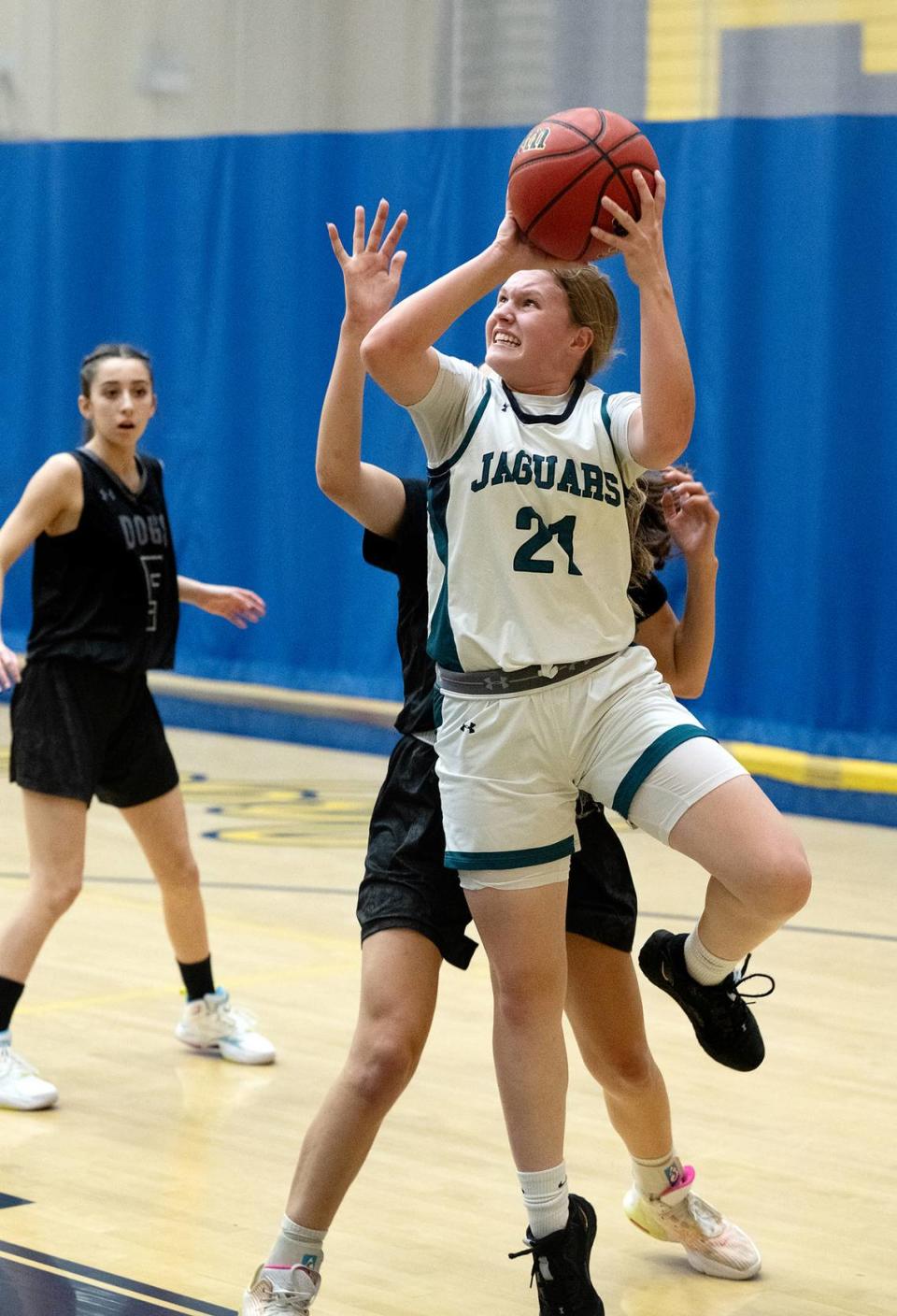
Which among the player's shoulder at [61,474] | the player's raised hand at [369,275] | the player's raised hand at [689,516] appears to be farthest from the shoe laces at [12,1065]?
→ the player's raised hand at [369,275]

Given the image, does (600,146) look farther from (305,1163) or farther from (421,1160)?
(421,1160)

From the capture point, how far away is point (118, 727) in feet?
15.4

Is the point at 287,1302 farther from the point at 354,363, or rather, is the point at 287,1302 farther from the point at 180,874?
the point at 180,874

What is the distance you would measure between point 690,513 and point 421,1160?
1.53m

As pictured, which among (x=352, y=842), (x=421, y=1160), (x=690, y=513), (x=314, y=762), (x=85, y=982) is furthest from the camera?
(x=314, y=762)

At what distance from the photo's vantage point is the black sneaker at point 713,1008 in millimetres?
3258

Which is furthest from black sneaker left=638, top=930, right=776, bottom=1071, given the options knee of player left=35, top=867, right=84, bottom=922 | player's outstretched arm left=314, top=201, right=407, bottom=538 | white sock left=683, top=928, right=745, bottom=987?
knee of player left=35, top=867, right=84, bottom=922

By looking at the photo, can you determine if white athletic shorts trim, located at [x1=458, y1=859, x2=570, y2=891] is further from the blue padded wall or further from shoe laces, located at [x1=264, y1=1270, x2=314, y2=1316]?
the blue padded wall

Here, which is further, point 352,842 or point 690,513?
point 352,842

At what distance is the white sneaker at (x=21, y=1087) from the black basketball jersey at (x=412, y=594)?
62.0 inches

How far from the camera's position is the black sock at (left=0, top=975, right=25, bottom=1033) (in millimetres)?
4539

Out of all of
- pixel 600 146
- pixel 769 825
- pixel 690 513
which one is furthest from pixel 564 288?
pixel 769 825

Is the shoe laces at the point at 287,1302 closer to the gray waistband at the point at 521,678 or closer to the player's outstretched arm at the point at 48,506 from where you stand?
the gray waistband at the point at 521,678

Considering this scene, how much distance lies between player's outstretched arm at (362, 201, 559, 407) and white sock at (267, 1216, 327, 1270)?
125 cm
